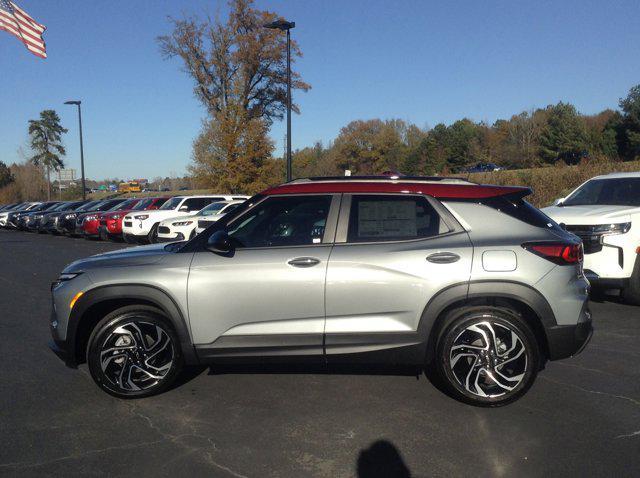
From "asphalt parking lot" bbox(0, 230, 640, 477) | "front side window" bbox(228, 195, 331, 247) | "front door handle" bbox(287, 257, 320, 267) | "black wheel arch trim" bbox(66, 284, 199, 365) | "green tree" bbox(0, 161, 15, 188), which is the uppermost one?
"green tree" bbox(0, 161, 15, 188)

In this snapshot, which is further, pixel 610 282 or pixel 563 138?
pixel 563 138

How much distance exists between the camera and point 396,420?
13.5 ft

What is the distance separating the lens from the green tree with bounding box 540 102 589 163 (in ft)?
187

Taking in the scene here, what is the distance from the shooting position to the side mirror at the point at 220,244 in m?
4.21

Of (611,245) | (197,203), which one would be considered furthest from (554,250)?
(197,203)

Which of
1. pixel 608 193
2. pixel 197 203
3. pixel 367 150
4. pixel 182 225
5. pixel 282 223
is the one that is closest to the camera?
pixel 282 223

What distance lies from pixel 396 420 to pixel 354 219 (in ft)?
4.87

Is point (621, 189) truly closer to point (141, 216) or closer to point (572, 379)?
point (572, 379)

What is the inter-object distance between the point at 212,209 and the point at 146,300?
1384 cm

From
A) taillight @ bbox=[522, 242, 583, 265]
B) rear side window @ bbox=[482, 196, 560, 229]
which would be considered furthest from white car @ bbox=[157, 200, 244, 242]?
taillight @ bbox=[522, 242, 583, 265]

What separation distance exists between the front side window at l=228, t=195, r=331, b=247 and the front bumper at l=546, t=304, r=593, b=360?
1.83 m

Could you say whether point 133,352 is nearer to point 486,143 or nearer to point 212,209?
point 212,209

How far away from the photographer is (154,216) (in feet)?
60.6

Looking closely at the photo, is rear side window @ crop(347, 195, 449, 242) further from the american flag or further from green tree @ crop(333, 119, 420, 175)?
green tree @ crop(333, 119, 420, 175)
